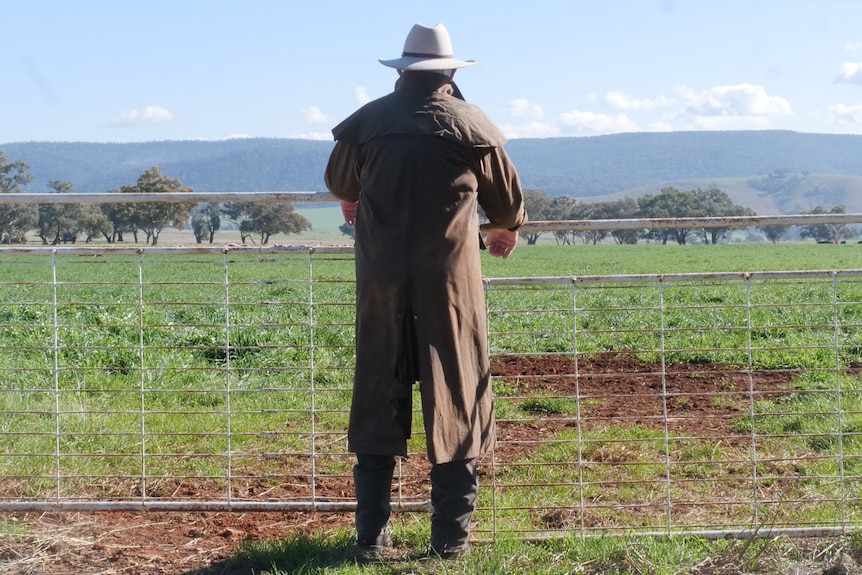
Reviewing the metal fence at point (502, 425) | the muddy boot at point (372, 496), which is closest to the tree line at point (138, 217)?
the metal fence at point (502, 425)

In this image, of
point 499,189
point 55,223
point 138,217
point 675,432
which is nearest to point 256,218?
point 675,432

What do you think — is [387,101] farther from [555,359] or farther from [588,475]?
[555,359]

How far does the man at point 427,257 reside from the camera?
3.54 m

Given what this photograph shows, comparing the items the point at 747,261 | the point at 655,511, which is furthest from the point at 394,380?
the point at 747,261

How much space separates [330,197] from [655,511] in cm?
232

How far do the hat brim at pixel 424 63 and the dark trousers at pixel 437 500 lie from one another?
1529mm

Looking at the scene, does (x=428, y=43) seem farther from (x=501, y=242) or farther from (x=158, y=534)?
(x=158, y=534)

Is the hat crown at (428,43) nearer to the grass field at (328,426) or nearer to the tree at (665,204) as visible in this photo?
the grass field at (328,426)

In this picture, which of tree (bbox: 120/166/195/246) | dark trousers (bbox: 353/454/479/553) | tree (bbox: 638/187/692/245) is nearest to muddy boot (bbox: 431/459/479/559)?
dark trousers (bbox: 353/454/479/553)

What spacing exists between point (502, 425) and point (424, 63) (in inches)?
148

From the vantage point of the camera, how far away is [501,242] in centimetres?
396

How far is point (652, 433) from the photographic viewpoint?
254 inches

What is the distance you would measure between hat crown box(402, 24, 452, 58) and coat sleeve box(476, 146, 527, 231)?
1.34 feet

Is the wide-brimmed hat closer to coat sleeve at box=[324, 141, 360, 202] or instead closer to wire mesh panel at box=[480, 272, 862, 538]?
coat sleeve at box=[324, 141, 360, 202]
